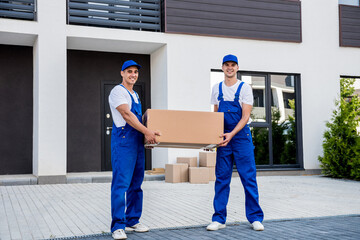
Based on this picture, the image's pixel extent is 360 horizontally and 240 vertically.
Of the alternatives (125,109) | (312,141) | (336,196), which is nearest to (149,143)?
(125,109)

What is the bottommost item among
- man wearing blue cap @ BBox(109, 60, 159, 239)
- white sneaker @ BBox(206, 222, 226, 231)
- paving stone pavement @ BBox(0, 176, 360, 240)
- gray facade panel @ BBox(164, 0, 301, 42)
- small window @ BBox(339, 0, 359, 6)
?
paving stone pavement @ BBox(0, 176, 360, 240)

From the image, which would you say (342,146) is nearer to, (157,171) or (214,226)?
(157,171)

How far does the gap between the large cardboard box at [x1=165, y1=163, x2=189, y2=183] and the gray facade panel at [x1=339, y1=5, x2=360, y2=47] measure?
5453mm

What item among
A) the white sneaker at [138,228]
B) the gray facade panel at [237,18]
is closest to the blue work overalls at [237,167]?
the white sneaker at [138,228]

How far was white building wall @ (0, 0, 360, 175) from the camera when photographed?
868 centimetres

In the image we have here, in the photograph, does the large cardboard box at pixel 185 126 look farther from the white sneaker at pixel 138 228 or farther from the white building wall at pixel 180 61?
the white building wall at pixel 180 61

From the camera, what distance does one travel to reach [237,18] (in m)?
10.2

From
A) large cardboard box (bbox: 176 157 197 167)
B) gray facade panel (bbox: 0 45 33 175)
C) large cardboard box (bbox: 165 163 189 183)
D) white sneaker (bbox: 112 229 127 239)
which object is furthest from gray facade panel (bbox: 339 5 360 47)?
white sneaker (bbox: 112 229 127 239)

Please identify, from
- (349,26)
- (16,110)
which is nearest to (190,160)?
(16,110)

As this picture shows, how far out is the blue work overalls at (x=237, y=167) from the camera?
461cm

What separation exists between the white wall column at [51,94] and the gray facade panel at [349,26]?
22.9 ft

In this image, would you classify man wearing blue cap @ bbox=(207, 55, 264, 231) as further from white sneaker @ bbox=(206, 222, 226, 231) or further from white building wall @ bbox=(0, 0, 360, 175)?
white building wall @ bbox=(0, 0, 360, 175)

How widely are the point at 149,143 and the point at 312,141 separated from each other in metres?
7.38

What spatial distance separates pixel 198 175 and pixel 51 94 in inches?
133
